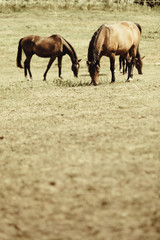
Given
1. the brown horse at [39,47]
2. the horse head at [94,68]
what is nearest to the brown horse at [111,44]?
the horse head at [94,68]

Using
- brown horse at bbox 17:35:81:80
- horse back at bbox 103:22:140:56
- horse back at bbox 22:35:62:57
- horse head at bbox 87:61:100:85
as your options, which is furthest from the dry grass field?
horse back at bbox 22:35:62:57

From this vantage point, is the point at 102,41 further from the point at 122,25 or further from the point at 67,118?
the point at 67,118

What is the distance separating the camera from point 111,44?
11438 mm

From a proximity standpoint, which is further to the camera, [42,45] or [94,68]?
[42,45]

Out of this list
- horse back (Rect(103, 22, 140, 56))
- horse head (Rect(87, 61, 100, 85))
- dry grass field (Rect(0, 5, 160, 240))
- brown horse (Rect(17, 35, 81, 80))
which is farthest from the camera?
brown horse (Rect(17, 35, 81, 80))

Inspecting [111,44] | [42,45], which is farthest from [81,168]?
[42,45]

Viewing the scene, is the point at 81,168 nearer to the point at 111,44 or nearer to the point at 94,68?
the point at 94,68

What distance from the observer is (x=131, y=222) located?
2.85m

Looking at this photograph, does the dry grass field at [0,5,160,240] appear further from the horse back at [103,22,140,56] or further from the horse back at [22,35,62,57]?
the horse back at [22,35,62,57]

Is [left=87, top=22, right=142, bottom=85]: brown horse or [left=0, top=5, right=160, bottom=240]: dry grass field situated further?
[left=87, top=22, right=142, bottom=85]: brown horse

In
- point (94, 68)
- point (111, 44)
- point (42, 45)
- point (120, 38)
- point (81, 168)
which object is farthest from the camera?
point (42, 45)

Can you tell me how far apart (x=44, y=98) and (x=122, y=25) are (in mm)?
4721

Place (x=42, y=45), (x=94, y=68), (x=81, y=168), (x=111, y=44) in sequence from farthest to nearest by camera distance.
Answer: (x=42, y=45) < (x=111, y=44) < (x=94, y=68) < (x=81, y=168)

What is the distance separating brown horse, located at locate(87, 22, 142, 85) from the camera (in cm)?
1101
